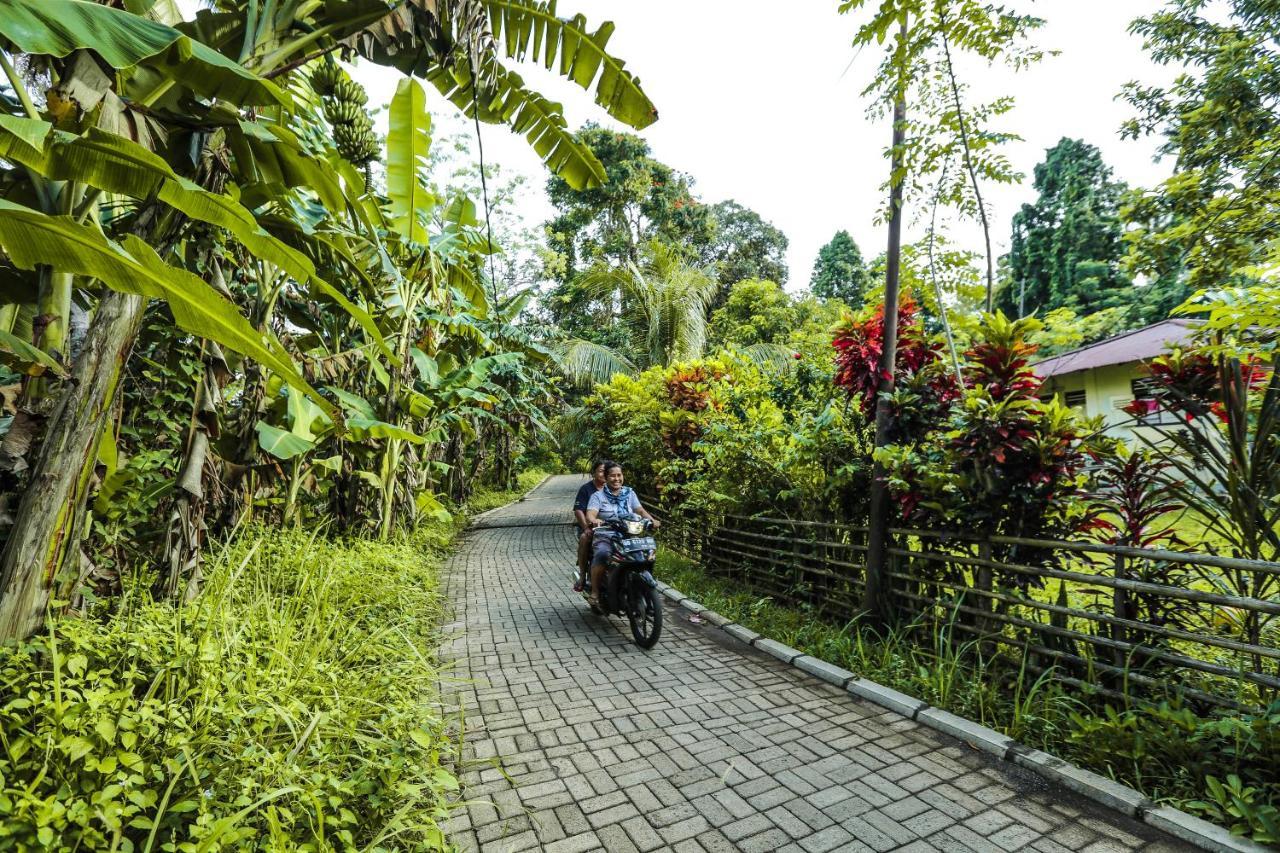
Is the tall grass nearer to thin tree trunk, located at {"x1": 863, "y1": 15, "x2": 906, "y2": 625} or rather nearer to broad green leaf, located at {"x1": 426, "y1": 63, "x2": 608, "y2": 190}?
thin tree trunk, located at {"x1": 863, "y1": 15, "x2": 906, "y2": 625}

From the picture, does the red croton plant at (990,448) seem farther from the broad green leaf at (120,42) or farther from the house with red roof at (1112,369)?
the house with red roof at (1112,369)

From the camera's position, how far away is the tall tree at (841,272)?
34031mm

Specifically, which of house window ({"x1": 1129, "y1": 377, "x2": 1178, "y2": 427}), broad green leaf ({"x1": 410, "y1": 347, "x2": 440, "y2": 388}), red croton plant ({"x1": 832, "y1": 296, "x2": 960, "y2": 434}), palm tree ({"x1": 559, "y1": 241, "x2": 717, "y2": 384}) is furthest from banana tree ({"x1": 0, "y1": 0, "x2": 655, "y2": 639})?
palm tree ({"x1": 559, "y1": 241, "x2": 717, "y2": 384})

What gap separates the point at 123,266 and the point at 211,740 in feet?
5.88

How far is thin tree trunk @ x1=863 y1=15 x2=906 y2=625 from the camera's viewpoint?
4348mm

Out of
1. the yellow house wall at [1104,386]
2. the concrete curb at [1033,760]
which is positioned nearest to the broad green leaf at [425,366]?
the concrete curb at [1033,760]

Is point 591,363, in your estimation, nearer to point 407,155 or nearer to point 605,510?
point 605,510

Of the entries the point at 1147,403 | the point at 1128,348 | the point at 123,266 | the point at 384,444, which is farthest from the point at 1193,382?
the point at 1128,348

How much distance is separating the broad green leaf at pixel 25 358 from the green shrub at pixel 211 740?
3.76 ft

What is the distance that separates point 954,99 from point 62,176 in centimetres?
526

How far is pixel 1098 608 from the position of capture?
3.27 m

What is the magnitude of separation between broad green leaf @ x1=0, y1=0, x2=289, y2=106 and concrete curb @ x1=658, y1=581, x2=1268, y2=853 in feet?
15.9

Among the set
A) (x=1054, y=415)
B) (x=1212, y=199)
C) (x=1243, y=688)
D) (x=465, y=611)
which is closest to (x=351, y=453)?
(x=465, y=611)

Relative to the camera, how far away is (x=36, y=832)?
→ 1659 millimetres
